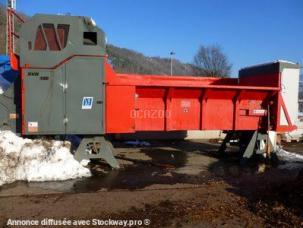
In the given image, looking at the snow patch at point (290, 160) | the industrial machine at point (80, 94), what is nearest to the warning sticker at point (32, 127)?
the industrial machine at point (80, 94)

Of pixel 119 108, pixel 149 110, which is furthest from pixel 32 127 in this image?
pixel 149 110

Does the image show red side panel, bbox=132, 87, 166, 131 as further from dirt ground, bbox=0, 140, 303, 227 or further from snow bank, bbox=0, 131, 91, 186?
snow bank, bbox=0, 131, 91, 186

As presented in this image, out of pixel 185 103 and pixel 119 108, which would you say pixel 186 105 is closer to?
pixel 185 103

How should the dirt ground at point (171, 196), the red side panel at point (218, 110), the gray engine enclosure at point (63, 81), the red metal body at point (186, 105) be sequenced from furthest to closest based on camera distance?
1. the red side panel at point (218, 110)
2. the red metal body at point (186, 105)
3. the gray engine enclosure at point (63, 81)
4. the dirt ground at point (171, 196)

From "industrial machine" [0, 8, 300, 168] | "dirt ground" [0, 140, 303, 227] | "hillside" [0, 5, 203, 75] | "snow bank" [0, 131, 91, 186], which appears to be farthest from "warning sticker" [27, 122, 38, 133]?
"hillside" [0, 5, 203, 75]

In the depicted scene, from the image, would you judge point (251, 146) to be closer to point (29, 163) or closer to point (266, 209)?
point (266, 209)

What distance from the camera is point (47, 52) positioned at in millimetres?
8352

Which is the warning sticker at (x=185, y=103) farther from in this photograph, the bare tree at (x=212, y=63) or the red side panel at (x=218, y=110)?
the bare tree at (x=212, y=63)

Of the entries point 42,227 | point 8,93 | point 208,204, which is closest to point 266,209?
point 208,204

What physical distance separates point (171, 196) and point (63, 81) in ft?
11.5

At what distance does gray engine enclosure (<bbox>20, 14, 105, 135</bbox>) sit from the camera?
8.28m

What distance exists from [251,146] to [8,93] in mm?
6300

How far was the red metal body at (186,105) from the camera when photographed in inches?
351

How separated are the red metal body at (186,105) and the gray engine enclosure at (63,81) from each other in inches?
14.3
